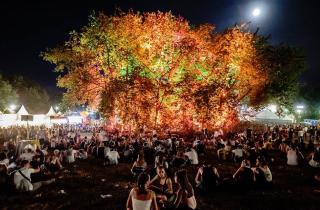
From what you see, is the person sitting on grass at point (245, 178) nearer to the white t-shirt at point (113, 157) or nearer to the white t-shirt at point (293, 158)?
the white t-shirt at point (293, 158)

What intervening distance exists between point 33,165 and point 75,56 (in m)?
16.2

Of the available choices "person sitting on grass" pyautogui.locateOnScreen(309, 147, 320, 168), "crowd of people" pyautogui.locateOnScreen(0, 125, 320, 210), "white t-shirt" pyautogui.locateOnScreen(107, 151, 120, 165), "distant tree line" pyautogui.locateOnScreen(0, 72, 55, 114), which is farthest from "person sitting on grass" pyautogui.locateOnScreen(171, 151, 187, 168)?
"distant tree line" pyautogui.locateOnScreen(0, 72, 55, 114)

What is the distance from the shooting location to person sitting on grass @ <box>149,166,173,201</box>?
9.30 m

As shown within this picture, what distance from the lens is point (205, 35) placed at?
1088 inches

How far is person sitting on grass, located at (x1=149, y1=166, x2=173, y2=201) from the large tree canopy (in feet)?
39.6

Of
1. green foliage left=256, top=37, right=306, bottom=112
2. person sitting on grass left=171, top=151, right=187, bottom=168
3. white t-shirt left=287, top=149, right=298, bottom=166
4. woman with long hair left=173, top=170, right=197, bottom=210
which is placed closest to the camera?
woman with long hair left=173, top=170, right=197, bottom=210

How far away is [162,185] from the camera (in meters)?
9.95

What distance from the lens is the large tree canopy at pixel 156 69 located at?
22.7 metres

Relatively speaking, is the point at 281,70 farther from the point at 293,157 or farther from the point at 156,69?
the point at 293,157

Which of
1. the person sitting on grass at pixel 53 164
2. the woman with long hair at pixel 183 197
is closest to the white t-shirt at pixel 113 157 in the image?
the person sitting on grass at pixel 53 164

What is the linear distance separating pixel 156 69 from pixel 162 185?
1542 centimetres

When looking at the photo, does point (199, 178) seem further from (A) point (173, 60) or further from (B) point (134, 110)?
(A) point (173, 60)

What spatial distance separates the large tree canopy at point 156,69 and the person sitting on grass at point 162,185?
12.1m

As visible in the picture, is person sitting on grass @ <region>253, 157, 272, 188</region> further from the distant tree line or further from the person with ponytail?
the distant tree line
